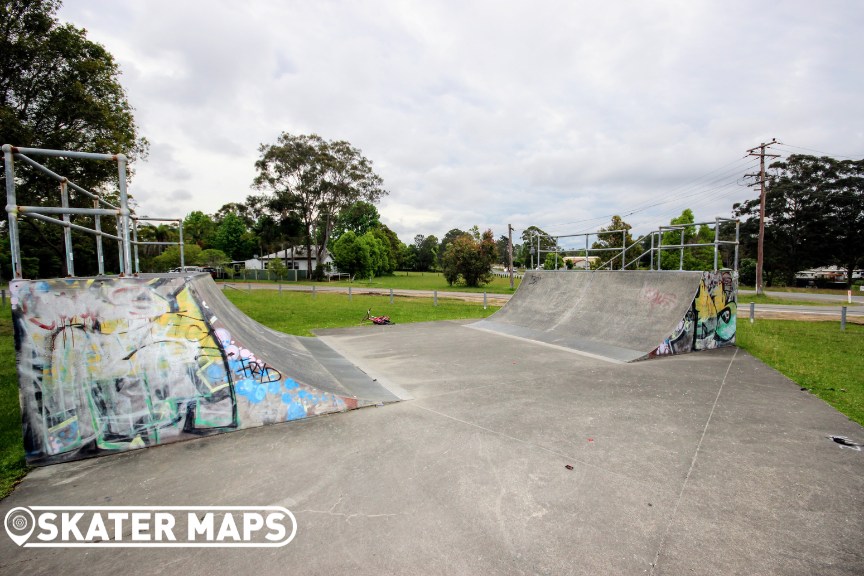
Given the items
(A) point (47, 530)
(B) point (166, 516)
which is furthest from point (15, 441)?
(B) point (166, 516)

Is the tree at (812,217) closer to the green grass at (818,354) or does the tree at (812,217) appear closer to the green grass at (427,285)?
the green grass at (427,285)

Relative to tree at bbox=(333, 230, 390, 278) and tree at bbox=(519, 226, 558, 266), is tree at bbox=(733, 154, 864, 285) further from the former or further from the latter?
tree at bbox=(333, 230, 390, 278)

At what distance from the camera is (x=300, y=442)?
393 centimetres

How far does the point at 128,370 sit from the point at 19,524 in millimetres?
1342

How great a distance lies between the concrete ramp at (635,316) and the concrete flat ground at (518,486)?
265 cm

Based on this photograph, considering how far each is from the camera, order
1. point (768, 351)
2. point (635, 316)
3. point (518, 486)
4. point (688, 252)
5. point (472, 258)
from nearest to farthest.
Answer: point (518, 486) → point (768, 351) → point (635, 316) → point (688, 252) → point (472, 258)

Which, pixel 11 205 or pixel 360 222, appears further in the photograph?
pixel 360 222

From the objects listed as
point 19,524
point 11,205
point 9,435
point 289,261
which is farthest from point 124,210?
point 289,261

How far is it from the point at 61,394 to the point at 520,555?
4.12 metres

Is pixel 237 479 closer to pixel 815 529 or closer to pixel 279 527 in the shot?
pixel 279 527

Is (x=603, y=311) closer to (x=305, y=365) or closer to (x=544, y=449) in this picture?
(x=544, y=449)

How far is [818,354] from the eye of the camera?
8148mm

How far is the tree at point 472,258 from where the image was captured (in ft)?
117

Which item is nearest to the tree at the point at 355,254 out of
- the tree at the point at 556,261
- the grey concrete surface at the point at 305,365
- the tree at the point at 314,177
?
the tree at the point at 314,177
